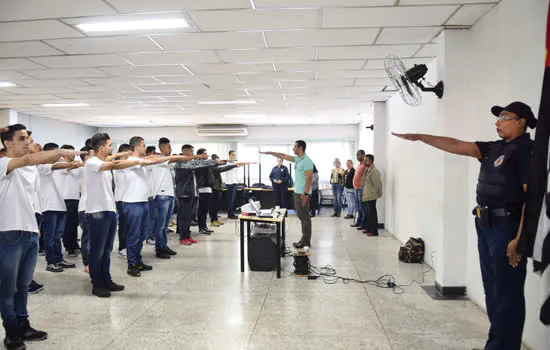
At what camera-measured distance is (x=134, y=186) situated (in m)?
4.07

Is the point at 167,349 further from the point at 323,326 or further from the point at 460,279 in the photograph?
the point at 460,279

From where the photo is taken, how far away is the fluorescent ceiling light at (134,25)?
3.22m

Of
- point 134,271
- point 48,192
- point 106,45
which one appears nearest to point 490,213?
point 134,271

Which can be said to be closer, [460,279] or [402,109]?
[460,279]

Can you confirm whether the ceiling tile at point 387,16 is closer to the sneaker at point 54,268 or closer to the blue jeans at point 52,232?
the blue jeans at point 52,232

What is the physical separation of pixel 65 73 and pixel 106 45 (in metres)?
1.61

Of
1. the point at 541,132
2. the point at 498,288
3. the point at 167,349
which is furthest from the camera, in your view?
the point at 167,349

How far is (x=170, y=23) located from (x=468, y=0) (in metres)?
2.60

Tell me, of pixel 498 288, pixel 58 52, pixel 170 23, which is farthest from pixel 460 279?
pixel 58 52

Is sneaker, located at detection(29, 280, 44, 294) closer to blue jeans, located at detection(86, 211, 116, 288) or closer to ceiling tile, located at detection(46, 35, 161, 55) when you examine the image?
blue jeans, located at detection(86, 211, 116, 288)

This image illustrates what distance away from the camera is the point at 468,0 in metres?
2.80

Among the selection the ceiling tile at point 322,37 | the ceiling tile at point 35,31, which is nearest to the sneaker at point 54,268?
the ceiling tile at point 35,31

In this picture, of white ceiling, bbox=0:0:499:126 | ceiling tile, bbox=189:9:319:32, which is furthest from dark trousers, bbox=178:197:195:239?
ceiling tile, bbox=189:9:319:32

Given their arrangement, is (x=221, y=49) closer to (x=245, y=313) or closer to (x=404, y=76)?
(x=404, y=76)
